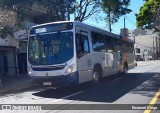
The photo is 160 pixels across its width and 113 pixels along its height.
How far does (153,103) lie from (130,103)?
2.49 ft

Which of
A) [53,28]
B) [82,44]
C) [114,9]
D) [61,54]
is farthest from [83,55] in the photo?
[114,9]

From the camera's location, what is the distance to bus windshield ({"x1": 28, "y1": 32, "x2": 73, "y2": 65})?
44.7 ft

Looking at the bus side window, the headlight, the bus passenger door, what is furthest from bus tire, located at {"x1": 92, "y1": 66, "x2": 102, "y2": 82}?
the headlight

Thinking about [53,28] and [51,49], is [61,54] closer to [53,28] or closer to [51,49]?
[51,49]

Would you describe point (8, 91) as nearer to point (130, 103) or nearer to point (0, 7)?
point (0, 7)

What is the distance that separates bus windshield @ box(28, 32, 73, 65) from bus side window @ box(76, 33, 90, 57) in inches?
15.9

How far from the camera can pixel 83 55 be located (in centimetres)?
1450

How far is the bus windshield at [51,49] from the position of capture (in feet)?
44.7

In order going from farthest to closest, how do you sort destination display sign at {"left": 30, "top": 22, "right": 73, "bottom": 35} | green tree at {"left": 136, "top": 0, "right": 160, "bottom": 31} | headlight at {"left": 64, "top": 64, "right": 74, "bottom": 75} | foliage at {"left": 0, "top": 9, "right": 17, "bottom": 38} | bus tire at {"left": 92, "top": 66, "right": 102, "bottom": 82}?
1. green tree at {"left": 136, "top": 0, "right": 160, "bottom": 31}
2. foliage at {"left": 0, "top": 9, "right": 17, "bottom": 38}
3. bus tire at {"left": 92, "top": 66, "right": 102, "bottom": 82}
4. destination display sign at {"left": 30, "top": 22, "right": 73, "bottom": 35}
5. headlight at {"left": 64, "top": 64, "right": 74, "bottom": 75}

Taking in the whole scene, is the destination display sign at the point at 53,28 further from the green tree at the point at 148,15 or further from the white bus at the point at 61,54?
the green tree at the point at 148,15

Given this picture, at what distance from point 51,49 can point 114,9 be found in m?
13.6

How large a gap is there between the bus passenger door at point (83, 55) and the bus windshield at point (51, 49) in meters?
0.47

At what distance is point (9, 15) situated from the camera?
18.3 meters

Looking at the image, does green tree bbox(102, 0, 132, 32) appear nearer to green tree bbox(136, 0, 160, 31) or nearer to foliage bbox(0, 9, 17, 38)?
green tree bbox(136, 0, 160, 31)
